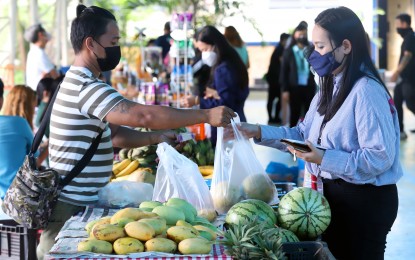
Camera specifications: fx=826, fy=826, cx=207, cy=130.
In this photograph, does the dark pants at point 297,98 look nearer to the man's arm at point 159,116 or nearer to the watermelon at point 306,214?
the man's arm at point 159,116

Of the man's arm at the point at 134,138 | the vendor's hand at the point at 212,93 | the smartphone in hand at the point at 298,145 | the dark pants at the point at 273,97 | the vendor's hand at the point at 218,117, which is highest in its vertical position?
the vendor's hand at the point at 218,117

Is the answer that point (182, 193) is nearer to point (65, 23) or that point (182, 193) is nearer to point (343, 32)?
point (343, 32)

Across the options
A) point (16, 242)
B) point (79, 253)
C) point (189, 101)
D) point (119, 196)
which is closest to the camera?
point (79, 253)

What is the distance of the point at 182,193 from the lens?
4.20 metres

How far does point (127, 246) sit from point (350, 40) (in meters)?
1.38

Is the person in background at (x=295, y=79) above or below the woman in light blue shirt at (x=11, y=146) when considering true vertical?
below

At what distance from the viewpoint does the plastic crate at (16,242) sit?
500cm

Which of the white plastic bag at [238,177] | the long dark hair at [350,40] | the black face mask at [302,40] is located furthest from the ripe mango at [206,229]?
the black face mask at [302,40]

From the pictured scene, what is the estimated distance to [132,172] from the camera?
5.93 metres

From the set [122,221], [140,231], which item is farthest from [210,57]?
[140,231]

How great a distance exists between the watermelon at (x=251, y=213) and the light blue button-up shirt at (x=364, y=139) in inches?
12.2

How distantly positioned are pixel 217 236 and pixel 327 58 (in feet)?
3.09

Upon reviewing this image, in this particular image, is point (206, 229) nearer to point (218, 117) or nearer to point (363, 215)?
point (218, 117)

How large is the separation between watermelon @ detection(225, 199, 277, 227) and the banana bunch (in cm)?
227
